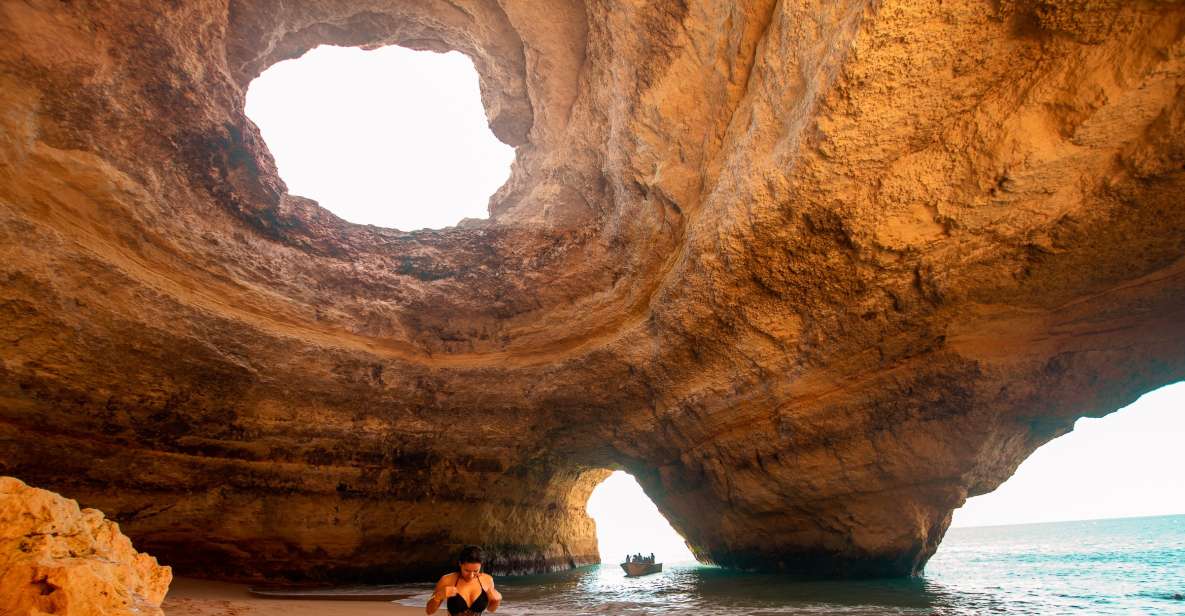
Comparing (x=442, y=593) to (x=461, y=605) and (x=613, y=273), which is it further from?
(x=613, y=273)

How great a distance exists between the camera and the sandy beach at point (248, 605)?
20.9ft

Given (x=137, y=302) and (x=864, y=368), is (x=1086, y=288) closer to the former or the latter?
(x=864, y=368)

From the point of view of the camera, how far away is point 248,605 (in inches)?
277

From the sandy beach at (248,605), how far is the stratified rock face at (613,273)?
155 centimetres

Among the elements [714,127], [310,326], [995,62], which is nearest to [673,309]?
[714,127]

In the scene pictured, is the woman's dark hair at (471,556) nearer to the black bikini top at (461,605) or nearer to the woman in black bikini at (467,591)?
the woman in black bikini at (467,591)

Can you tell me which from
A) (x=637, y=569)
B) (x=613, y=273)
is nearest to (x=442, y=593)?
(x=613, y=273)

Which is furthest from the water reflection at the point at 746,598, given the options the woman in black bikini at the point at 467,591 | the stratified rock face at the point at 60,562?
the stratified rock face at the point at 60,562

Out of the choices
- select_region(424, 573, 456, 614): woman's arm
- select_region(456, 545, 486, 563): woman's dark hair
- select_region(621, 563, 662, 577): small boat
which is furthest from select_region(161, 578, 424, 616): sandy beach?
select_region(621, 563, 662, 577): small boat

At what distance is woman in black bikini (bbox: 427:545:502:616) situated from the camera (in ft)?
11.2

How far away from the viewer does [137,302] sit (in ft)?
24.2

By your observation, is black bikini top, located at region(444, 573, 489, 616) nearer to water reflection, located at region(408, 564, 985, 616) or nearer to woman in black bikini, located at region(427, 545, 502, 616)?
woman in black bikini, located at region(427, 545, 502, 616)

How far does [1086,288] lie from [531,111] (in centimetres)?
812

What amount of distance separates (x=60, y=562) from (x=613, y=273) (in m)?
7.11
